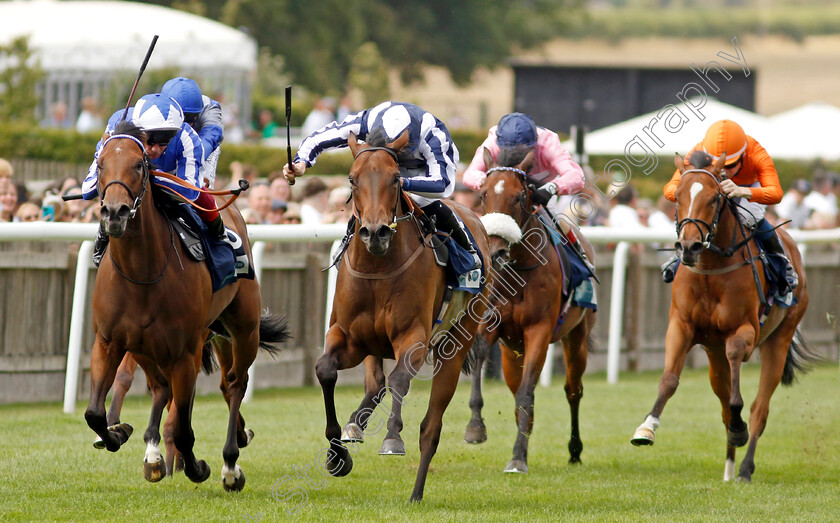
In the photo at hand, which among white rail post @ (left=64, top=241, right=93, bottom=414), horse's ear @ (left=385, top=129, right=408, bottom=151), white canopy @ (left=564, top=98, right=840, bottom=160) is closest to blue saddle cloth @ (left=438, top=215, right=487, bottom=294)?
horse's ear @ (left=385, top=129, right=408, bottom=151)

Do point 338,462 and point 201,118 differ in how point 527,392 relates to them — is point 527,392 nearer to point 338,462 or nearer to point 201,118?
point 338,462

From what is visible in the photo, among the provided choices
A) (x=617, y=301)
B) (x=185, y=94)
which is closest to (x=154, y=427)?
(x=185, y=94)

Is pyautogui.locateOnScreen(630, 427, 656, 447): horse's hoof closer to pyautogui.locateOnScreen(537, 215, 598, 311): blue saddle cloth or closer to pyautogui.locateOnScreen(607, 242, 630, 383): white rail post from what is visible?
pyautogui.locateOnScreen(537, 215, 598, 311): blue saddle cloth

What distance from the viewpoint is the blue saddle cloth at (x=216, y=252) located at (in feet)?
20.5

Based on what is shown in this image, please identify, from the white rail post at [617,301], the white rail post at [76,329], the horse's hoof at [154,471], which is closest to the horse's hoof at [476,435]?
the horse's hoof at [154,471]

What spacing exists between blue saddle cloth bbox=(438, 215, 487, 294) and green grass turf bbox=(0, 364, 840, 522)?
3.67ft

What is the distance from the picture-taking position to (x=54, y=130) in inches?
669

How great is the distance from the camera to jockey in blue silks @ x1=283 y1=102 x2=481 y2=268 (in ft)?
20.3

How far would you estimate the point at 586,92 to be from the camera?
69.2 feet

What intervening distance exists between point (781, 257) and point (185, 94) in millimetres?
3823

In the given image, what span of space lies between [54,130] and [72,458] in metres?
10.8

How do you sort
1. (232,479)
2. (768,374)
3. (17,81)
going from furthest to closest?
(17,81), (768,374), (232,479)

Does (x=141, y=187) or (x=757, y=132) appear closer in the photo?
(x=141, y=187)

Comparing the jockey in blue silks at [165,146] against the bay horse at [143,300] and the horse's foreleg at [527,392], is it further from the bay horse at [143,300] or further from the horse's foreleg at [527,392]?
the horse's foreleg at [527,392]
